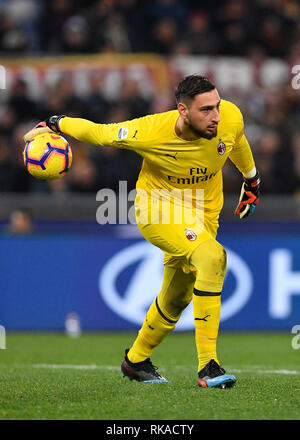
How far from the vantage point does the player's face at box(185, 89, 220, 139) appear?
19.2 ft

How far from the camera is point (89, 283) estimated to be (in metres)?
11.2

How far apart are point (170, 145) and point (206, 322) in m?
1.26

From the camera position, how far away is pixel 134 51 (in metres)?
15.3

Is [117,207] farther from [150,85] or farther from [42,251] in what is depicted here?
[150,85]

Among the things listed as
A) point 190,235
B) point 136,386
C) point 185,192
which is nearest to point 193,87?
point 185,192

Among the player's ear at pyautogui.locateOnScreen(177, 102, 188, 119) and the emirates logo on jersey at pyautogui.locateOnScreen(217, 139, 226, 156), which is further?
the emirates logo on jersey at pyautogui.locateOnScreen(217, 139, 226, 156)

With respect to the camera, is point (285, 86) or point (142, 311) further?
point (285, 86)

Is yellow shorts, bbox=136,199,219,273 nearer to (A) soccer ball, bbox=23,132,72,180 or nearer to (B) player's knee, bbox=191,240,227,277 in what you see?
(B) player's knee, bbox=191,240,227,277

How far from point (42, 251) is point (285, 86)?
17.9 feet

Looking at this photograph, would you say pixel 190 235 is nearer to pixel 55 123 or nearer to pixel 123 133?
pixel 123 133

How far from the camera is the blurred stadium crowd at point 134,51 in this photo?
1225 centimetres

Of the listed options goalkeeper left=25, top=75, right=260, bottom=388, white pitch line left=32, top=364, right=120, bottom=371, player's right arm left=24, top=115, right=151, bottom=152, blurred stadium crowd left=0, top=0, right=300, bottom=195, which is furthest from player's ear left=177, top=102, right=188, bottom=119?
blurred stadium crowd left=0, top=0, right=300, bottom=195

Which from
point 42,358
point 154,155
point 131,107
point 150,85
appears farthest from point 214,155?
point 150,85

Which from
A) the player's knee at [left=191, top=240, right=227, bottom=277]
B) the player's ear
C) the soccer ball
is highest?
the player's ear
